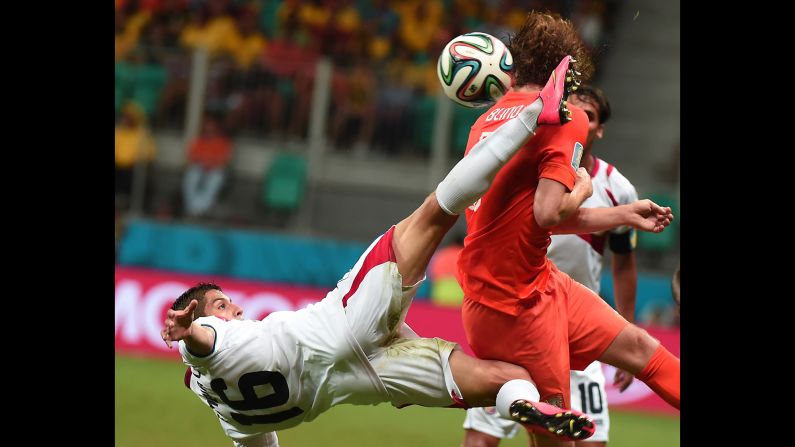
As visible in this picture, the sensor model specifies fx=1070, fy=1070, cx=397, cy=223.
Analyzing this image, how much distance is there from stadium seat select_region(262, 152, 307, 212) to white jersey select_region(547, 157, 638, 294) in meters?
7.73

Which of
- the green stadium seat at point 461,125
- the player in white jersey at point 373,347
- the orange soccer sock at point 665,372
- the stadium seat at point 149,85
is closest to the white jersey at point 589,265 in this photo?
the orange soccer sock at point 665,372

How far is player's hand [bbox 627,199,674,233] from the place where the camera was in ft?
16.2

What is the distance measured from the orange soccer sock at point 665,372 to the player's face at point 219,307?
2.07m

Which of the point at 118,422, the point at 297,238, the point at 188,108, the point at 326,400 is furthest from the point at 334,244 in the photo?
the point at 326,400

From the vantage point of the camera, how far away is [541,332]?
4988mm

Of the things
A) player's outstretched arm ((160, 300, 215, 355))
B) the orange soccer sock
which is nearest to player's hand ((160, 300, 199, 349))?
player's outstretched arm ((160, 300, 215, 355))

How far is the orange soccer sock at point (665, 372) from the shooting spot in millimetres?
5266

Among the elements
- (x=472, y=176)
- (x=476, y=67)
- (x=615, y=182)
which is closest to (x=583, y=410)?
(x=615, y=182)

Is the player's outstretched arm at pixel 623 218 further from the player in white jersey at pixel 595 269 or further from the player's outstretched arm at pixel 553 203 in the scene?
the player in white jersey at pixel 595 269

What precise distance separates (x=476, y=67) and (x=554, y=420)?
1.67 metres

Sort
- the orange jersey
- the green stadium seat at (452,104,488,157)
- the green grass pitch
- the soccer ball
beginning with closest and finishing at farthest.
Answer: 1. the orange jersey
2. the soccer ball
3. the green grass pitch
4. the green stadium seat at (452,104,488,157)

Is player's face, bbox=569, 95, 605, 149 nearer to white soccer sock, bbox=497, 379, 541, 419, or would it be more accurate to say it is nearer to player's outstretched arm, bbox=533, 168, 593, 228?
player's outstretched arm, bbox=533, 168, 593, 228
